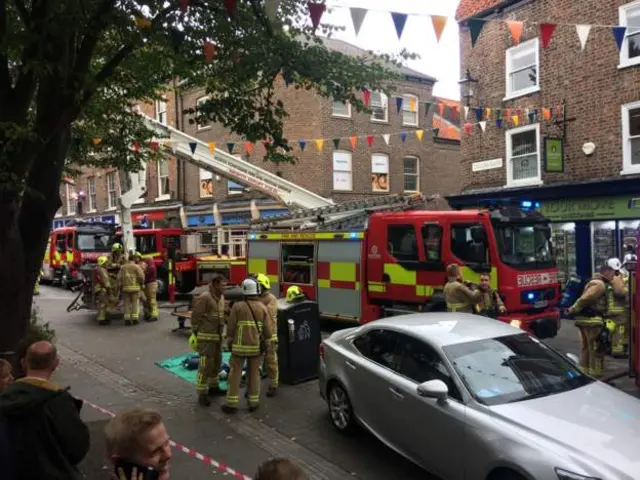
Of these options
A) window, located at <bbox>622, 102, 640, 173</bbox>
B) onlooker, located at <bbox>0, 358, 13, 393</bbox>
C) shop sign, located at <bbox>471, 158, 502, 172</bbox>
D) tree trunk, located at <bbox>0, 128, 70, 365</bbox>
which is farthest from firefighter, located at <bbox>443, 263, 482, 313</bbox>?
shop sign, located at <bbox>471, 158, 502, 172</bbox>

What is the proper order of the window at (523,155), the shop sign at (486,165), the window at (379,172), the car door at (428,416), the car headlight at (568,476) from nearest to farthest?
1. the car headlight at (568,476)
2. the car door at (428,416)
3. the window at (523,155)
4. the shop sign at (486,165)
5. the window at (379,172)

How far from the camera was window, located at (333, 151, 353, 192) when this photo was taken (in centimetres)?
2316

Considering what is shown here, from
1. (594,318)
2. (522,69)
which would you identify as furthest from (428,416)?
(522,69)

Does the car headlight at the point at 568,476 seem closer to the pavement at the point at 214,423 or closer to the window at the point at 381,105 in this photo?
the pavement at the point at 214,423

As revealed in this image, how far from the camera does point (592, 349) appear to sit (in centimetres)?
754

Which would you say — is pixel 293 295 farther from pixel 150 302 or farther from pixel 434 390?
pixel 150 302

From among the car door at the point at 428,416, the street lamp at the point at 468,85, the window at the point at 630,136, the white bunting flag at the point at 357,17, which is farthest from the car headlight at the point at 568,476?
the street lamp at the point at 468,85

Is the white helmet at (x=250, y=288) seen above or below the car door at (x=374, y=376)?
above

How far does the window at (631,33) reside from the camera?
12469mm

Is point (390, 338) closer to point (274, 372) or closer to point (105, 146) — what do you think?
point (274, 372)

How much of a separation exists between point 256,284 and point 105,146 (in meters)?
6.85

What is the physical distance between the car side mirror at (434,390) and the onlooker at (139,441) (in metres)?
2.37

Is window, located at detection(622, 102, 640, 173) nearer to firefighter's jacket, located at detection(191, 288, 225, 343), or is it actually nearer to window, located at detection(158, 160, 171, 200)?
firefighter's jacket, located at detection(191, 288, 225, 343)

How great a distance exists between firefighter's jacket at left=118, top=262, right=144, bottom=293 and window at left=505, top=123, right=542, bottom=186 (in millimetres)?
9872
